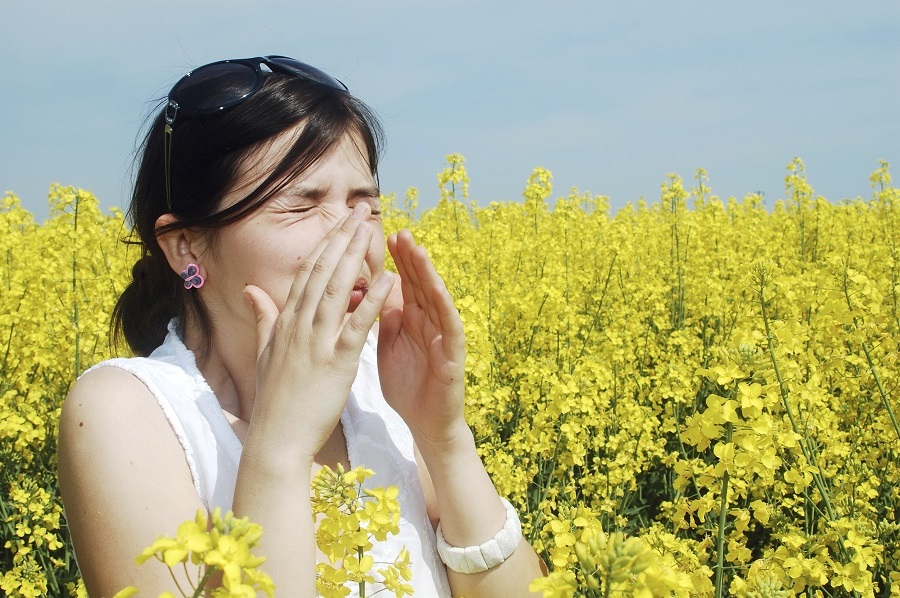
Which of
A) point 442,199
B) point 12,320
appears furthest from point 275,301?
point 442,199

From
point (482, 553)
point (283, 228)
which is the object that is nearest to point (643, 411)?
point (482, 553)

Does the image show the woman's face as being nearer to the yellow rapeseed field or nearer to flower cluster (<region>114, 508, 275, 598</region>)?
the yellow rapeseed field

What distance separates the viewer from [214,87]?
1542 millimetres

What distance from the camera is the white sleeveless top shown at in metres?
1.37

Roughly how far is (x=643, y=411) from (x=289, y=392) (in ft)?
7.88

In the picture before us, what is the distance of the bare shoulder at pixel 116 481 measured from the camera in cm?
118

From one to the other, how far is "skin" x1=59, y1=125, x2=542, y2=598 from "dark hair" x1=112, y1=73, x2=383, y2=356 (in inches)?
1.0

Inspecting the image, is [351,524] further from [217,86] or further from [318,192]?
[217,86]

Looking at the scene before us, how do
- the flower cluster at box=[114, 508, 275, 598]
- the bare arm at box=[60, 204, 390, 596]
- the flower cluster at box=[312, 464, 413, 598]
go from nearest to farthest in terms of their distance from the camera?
1. the flower cluster at box=[114, 508, 275, 598]
2. the flower cluster at box=[312, 464, 413, 598]
3. the bare arm at box=[60, 204, 390, 596]

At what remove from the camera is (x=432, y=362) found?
1.47m

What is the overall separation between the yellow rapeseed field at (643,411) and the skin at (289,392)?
0.94 ft

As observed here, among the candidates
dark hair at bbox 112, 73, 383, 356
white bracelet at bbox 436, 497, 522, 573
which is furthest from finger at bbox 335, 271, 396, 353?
white bracelet at bbox 436, 497, 522, 573

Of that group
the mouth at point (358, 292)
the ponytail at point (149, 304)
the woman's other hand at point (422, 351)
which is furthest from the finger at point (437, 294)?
the ponytail at point (149, 304)

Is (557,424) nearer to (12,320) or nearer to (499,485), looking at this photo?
(499,485)
